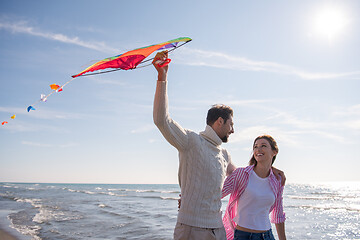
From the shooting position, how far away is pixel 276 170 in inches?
140

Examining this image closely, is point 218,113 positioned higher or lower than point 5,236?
higher

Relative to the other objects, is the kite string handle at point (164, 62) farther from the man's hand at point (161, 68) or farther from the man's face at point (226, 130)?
the man's face at point (226, 130)

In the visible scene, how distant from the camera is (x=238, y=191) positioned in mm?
3275

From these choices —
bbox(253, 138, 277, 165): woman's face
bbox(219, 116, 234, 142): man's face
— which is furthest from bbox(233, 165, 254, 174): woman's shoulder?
bbox(219, 116, 234, 142): man's face

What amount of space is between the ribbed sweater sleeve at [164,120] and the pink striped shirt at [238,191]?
115cm

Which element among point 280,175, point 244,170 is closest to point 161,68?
point 244,170

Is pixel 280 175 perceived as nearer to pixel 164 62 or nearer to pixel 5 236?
pixel 164 62

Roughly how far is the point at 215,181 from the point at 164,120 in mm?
706

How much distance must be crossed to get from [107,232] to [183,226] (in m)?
8.24

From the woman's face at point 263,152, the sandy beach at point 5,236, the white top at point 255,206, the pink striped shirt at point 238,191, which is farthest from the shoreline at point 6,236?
the woman's face at point 263,152

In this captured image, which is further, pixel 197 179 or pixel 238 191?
pixel 238 191

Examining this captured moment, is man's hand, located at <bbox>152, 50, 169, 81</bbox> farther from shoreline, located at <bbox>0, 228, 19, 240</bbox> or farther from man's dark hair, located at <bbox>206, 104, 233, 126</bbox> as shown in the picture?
shoreline, located at <bbox>0, 228, 19, 240</bbox>

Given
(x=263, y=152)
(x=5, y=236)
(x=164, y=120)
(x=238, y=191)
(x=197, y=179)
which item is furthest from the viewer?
(x=5, y=236)

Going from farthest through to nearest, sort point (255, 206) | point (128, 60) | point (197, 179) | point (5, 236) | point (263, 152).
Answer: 1. point (5, 236)
2. point (263, 152)
3. point (255, 206)
4. point (128, 60)
5. point (197, 179)
